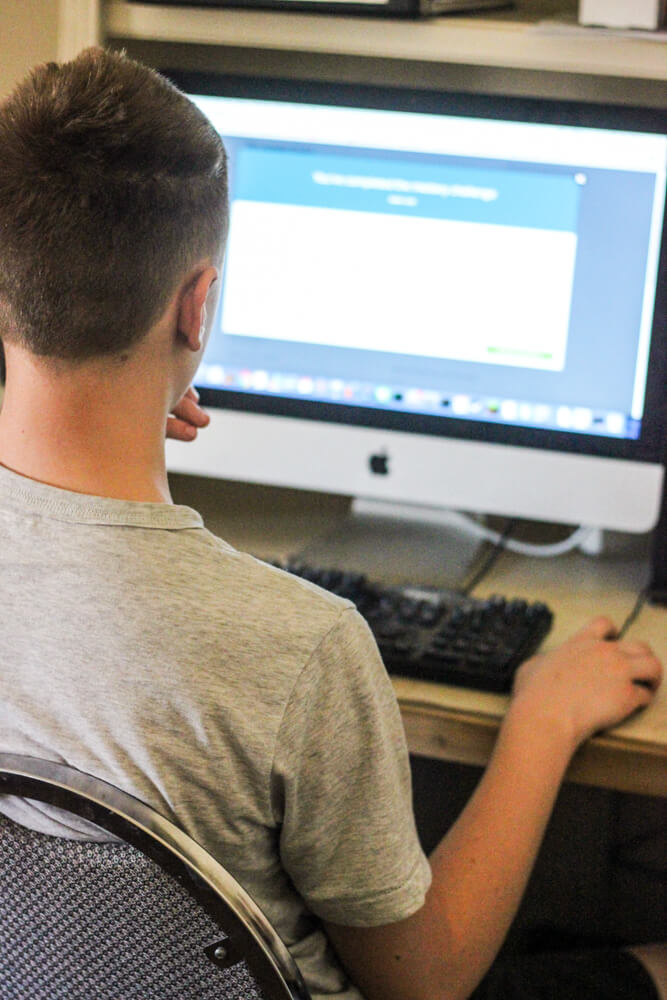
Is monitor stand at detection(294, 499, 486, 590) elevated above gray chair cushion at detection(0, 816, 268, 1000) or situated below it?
above

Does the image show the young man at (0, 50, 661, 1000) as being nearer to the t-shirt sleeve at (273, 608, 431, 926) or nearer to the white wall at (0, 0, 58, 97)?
the t-shirt sleeve at (273, 608, 431, 926)

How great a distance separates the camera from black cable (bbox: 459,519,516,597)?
1.23m

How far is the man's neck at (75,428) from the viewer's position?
650mm

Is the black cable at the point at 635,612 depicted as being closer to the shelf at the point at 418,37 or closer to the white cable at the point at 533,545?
the white cable at the point at 533,545

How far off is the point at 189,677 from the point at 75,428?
16 cm

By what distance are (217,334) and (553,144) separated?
1.40ft

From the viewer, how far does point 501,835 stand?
2.60ft

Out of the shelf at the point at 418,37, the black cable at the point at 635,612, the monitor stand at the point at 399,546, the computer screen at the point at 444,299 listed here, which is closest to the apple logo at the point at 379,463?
the computer screen at the point at 444,299

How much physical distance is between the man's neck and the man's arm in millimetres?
338

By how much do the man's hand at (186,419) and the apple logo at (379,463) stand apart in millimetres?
313

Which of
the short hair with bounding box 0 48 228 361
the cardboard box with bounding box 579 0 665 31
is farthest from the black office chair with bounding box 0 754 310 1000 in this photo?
the cardboard box with bounding box 579 0 665 31

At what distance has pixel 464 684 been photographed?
3.15 ft

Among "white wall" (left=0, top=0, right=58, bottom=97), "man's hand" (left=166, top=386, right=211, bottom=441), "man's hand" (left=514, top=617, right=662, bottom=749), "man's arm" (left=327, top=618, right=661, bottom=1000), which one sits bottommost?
"man's arm" (left=327, top=618, right=661, bottom=1000)

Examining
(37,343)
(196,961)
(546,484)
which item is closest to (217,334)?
(546,484)
